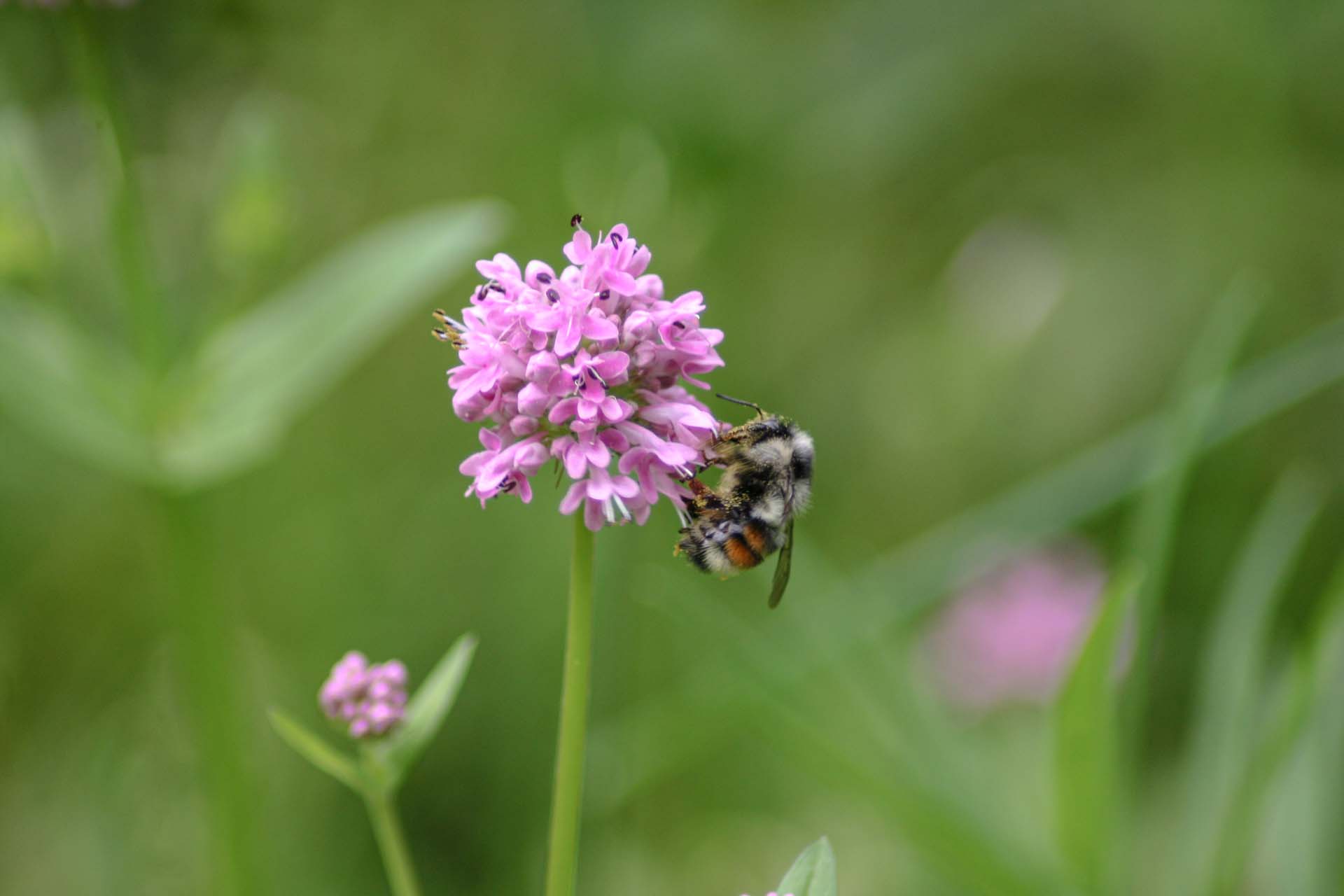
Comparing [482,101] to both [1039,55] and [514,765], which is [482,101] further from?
[514,765]

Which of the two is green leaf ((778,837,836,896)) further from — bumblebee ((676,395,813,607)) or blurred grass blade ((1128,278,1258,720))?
blurred grass blade ((1128,278,1258,720))

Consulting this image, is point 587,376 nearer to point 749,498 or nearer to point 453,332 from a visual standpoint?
point 453,332

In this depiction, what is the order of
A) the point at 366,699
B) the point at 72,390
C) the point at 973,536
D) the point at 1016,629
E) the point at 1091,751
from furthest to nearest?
the point at 1016,629 → the point at 72,390 → the point at 973,536 → the point at 1091,751 → the point at 366,699

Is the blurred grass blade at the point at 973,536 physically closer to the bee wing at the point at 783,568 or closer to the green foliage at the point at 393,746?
the bee wing at the point at 783,568

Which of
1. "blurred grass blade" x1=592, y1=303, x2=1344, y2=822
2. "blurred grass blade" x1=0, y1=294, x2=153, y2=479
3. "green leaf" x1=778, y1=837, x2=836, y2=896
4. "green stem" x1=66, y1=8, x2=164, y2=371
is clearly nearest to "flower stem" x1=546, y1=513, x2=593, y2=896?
"green leaf" x1=778, y1=837, x2=836, y2=896

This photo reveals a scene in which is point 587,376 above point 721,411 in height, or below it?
below

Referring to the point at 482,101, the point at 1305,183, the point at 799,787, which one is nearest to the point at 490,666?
the point at 799,787

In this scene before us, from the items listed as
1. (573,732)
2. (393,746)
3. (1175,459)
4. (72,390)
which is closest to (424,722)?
(393,746)
